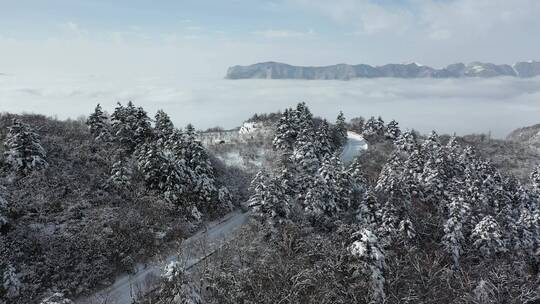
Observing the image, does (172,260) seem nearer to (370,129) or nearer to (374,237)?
(374,237)

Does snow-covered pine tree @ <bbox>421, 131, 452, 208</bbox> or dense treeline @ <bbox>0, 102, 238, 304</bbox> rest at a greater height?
dense treeline @ <bbox>0, 102, 238, 304</bbox>

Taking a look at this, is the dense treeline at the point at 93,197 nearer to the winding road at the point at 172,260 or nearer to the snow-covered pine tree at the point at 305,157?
the winding road at the point at 172,260

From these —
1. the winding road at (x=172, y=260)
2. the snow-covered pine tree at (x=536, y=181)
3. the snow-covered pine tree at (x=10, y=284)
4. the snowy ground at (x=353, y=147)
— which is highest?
the snow-covered pine tree at (x=10, y=284)

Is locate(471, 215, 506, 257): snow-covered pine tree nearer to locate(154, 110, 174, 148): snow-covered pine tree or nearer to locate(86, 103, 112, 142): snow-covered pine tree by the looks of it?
locate(154, 110, 174, 148): snow-covered pine tree

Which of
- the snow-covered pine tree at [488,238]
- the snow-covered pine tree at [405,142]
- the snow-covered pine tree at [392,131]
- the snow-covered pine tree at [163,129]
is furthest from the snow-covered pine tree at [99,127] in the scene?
the snow-covered pine tree at [392,131]

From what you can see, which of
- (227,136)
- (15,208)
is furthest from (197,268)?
(227,136)

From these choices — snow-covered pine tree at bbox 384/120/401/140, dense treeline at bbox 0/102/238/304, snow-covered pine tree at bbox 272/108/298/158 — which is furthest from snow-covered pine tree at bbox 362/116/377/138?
dense treeline at bbox 0/102/238/304

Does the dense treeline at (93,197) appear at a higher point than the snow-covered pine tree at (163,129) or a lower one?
lower
